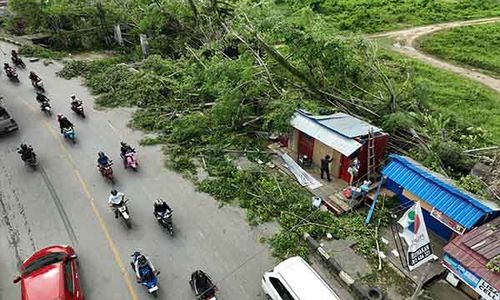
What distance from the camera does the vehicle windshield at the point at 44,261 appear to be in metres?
11.5

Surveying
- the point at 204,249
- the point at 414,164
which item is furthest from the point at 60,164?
the point at 414,164

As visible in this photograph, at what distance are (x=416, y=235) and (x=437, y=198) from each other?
3472 mm

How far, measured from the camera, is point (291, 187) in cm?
1636

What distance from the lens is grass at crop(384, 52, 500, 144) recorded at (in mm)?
20784

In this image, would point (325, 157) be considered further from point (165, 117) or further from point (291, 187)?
point (165, 117)

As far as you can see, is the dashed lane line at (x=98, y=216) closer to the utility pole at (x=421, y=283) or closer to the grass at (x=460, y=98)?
the utility pole at (x=421, y=283)

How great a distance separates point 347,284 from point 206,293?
177 inches

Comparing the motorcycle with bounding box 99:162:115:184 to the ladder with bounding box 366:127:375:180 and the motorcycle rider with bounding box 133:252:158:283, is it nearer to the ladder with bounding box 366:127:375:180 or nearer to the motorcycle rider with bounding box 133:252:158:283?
the motorcycle rider with bounding box 133:252:158:283

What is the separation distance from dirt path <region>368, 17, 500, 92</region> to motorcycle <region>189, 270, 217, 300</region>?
2459cm

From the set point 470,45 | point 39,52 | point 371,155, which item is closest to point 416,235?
point 371,155

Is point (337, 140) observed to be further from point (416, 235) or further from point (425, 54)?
point (425, 54)

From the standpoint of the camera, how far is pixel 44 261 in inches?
462

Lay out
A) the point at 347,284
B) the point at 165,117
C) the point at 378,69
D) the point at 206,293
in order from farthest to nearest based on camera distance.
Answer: the point at 165,117
the point at 378,69
the point at 347,284
the point at 206,293

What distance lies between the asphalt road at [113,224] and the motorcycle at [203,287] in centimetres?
65
